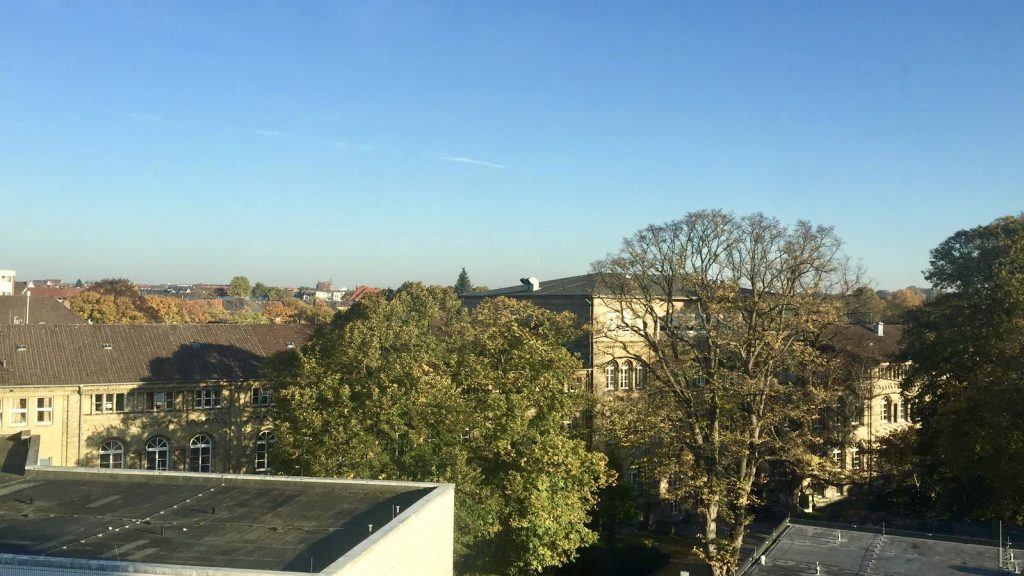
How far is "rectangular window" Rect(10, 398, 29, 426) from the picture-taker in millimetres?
43656

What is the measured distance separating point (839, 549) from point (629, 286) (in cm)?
1355

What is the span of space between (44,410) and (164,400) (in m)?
5.90

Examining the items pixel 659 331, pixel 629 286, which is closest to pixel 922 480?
pixel 659 331

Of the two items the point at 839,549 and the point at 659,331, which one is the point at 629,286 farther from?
the point at 839,549

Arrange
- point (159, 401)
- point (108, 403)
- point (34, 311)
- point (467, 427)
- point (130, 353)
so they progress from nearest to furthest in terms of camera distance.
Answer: point (467, 427)
point (108, 403)
point (159, 401)
point (130, 353)
point (34, 311)

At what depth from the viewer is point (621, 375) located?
174 ft

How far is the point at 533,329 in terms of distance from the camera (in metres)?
40.0

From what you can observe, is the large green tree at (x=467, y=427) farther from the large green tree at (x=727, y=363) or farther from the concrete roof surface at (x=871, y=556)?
the concrete roof surface at (x=871, y=556)

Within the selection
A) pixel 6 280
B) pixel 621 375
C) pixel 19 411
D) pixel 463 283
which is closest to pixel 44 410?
pixel 19 411

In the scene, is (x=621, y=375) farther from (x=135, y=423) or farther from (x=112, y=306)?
(x=112, y=306)

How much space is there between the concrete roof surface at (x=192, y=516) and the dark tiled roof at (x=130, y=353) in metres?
18.9

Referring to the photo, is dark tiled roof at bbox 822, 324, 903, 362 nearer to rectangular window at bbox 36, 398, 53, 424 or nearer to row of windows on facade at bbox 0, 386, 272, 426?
row of windows on facade at bbox 0, 386, 272, 426

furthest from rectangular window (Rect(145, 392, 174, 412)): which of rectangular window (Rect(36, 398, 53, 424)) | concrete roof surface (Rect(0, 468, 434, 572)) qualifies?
concrete roof surface (Rect(0, 468, 434, 572))

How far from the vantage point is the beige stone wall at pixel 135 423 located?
44.1 metres
